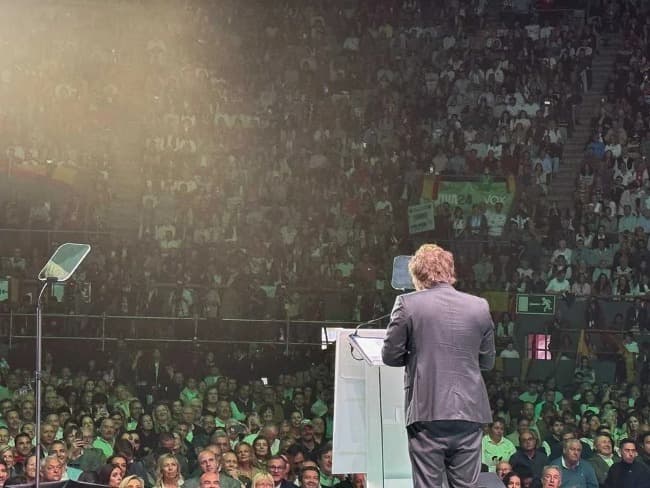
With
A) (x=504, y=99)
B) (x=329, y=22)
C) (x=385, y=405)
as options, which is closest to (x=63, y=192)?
(x=329, y=22)

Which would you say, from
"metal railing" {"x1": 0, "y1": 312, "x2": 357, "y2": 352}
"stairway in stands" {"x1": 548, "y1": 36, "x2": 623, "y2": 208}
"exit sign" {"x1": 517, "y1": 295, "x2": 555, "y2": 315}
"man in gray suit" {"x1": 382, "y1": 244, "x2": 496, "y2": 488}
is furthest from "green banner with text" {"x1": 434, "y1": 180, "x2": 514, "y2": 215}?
"man in gray suit" {"x1": 382, "y1": 244, "x2": 496, "y2": 488}

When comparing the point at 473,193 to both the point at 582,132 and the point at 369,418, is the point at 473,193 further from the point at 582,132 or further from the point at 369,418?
the point at 369,418

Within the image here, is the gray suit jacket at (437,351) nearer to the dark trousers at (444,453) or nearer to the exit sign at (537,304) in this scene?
the dark trousers at (444,453)

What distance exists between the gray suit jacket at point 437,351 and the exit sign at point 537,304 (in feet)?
22.2

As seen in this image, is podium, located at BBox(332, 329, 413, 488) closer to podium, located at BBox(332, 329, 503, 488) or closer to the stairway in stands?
podium, located at BBox(332, 329, 503, 488)

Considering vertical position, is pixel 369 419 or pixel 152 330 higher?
pixel 369 419

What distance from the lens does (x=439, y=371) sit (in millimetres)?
2920

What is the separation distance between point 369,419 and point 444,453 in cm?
82

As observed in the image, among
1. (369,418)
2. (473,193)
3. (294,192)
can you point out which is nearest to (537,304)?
(473,193)

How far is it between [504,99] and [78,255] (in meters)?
9.15

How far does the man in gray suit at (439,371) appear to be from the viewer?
2.92 m

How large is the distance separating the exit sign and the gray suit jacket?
6780 mm

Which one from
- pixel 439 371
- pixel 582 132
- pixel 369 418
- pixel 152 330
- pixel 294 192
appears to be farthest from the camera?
pixel 582 132

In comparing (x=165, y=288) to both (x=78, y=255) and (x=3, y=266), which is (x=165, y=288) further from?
(x=78, y=255)
